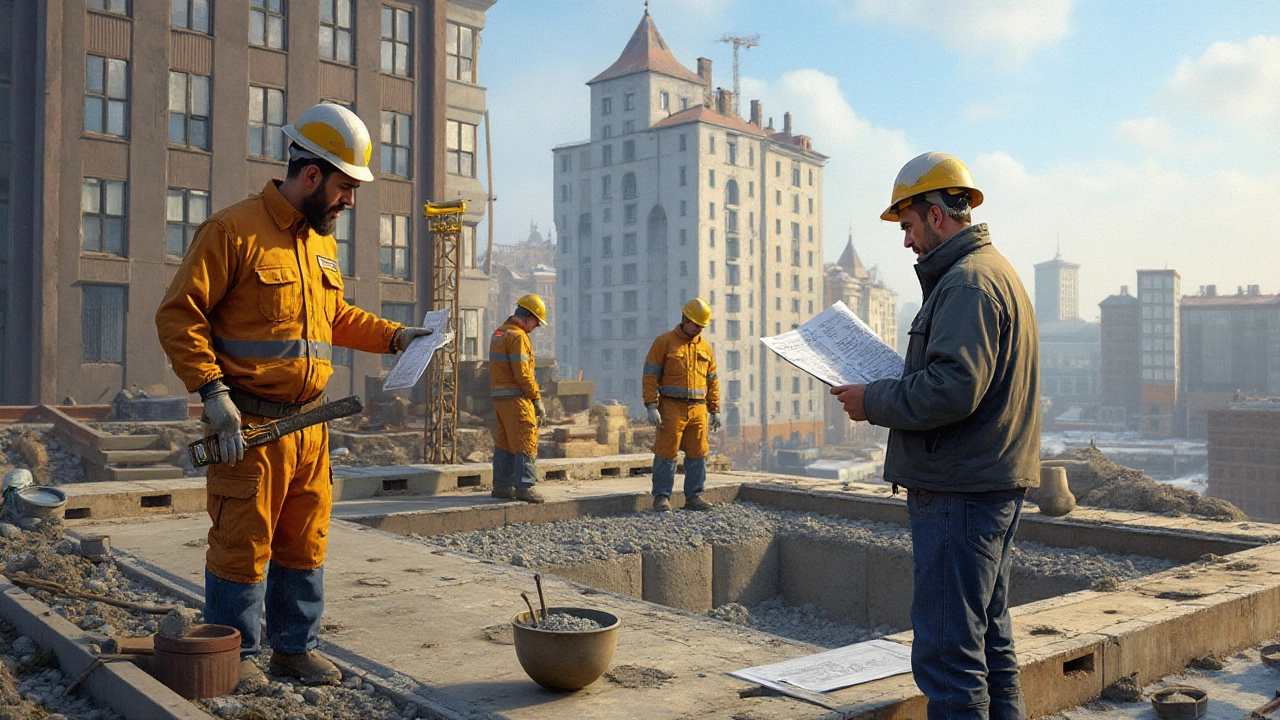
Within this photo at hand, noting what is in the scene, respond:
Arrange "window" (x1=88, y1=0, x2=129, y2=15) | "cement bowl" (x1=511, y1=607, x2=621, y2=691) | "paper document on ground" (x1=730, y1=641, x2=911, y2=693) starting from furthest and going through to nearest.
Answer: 1. "window" (x1=88, y1=0, x2=129, y2=15)
2. "paper document on ground" (x1=730, y1=641, x2=911, y2=693)
3. "cement bowl" (x1=511, y1=607, x2=621, y2=691)

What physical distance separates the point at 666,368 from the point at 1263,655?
6.81 m

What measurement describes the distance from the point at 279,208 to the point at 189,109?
25065mm

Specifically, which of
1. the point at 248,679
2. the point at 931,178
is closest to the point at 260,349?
the point at 248,679

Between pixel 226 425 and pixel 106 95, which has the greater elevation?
pixel 106 95

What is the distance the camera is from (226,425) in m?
3.98

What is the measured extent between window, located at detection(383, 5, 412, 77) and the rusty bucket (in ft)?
92.1

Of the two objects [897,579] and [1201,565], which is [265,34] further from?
Answer: [1201,565]

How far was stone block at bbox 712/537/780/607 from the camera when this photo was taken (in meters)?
11.0

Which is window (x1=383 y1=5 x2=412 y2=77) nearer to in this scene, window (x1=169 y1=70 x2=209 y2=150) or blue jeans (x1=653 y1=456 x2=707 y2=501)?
window (x1=169 y1=70 x2=209 y2=150)

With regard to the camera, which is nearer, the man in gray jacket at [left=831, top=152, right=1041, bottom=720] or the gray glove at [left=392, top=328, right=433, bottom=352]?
the man in gray jacket at [left=831, top=152, right=1041, bottom=720]

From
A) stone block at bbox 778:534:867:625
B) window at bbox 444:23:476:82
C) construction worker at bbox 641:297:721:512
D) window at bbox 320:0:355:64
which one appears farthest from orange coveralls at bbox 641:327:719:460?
window at bbox 444:23:476:82

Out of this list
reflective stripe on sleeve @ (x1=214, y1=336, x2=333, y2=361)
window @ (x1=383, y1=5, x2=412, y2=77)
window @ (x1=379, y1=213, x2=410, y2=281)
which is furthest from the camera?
window @ (x1=383, y1=5, x2=412, y2=77)

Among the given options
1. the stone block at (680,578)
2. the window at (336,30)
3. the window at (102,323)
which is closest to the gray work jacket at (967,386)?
the stone block at (680,578)

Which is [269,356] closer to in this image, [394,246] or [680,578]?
[680,578]
